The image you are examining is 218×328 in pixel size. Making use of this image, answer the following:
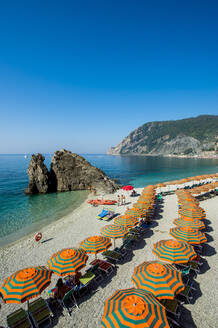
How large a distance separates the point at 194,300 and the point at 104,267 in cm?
482

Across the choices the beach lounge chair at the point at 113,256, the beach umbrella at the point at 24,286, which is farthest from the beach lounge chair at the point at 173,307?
the beach umbrella at the point at 24,286

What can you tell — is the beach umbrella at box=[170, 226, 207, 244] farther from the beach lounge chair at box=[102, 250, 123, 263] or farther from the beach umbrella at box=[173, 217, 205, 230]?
the beach lounge chair at box=[102, 250, 123, 263]

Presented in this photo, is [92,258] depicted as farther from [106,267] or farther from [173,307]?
[173,307]

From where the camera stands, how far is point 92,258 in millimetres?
11320

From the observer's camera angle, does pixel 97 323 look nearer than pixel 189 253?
Yes

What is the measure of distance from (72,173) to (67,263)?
36.3 m

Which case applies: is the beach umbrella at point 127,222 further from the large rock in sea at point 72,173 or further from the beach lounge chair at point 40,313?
the large rock in sea at point 72,173

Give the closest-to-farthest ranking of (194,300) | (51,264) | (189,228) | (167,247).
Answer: (194,300) < (51,264) < (167,247) < (189,228)

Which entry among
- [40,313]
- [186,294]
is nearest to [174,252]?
[186,294]

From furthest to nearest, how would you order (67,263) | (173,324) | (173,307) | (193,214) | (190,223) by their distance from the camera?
(193,214) → (190,223) → (67,263) → (173,307) → (173,324)

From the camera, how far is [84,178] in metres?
42.2

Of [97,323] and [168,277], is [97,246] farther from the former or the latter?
[168,277]

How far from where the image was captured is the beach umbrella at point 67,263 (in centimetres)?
768

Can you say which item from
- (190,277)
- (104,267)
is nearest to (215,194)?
(190,277)
